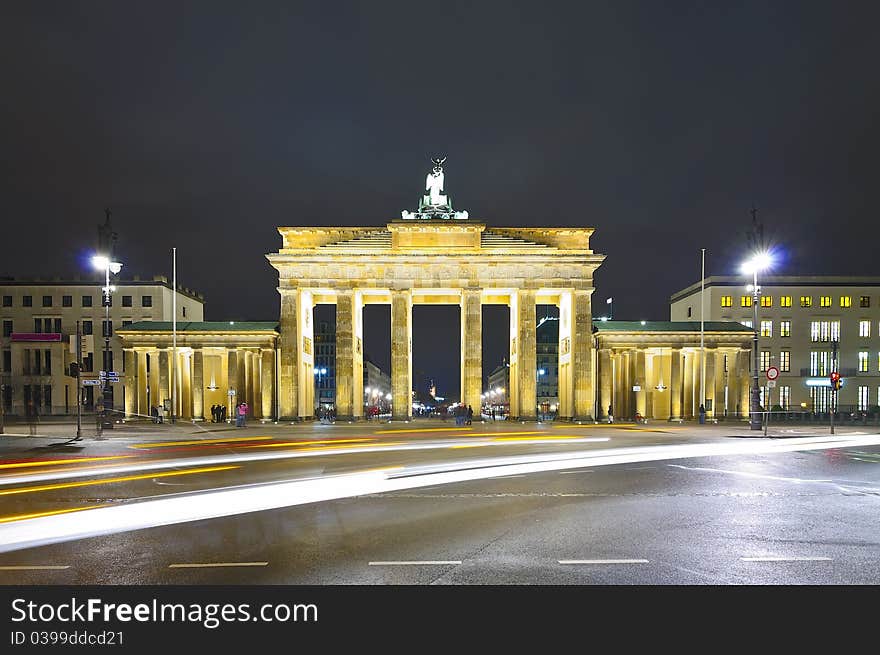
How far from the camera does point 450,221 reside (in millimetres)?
56500

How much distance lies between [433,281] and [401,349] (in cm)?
682

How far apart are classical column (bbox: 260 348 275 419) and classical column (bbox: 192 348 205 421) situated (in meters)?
5.73

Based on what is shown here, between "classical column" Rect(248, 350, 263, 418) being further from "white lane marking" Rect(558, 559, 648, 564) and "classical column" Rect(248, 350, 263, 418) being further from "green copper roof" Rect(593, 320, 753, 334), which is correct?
"white lane marking" Rect(558, 559, 648, 564)

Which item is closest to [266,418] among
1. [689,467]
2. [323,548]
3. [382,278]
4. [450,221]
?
[382,278]

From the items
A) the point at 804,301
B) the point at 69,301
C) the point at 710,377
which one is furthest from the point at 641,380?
the point at 69,301

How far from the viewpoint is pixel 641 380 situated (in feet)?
212

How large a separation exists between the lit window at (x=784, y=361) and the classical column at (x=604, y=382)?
3103 centimetres

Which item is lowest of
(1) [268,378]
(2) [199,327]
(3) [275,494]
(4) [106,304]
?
(3) [275,494]

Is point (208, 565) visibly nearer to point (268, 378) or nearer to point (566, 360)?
point (566, 360)

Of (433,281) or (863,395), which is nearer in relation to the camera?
(433,281)

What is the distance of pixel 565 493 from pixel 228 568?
340 inches

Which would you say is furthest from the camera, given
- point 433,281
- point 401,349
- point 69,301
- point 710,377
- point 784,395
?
point 69,301

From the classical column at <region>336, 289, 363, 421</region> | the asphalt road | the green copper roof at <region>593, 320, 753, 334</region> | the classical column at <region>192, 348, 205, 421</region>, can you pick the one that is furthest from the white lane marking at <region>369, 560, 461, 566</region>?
the classical column at <region>192, 348, 205, 421</region>
